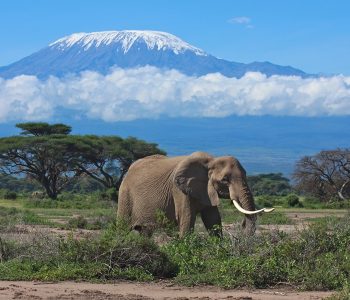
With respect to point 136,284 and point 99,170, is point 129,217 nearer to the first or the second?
point 136,284

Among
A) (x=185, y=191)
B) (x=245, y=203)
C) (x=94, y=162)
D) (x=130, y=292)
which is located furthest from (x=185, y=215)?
(x=94, y=162)

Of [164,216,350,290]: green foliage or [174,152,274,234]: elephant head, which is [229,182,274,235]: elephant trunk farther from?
[164,216,350,290]: green foliage

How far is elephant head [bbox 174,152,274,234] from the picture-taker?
1402cm

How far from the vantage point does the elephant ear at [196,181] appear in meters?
14.5

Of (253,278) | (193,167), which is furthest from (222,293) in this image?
(193,167)

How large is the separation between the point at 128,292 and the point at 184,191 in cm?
420

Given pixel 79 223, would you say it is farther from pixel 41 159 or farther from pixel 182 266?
pixel 41 159

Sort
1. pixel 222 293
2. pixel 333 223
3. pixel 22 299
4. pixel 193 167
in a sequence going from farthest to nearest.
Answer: pixel 193 167
pixel 333 223
pixel 222 293
pixel 22 299

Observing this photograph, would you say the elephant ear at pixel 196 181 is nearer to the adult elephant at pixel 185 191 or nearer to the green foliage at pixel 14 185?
the adult elephant at pixel 185 191

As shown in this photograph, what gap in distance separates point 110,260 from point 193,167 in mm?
3421

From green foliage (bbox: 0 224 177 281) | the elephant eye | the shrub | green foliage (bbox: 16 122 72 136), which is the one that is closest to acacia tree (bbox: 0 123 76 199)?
green foliage (bbox: 16 122 72 136)

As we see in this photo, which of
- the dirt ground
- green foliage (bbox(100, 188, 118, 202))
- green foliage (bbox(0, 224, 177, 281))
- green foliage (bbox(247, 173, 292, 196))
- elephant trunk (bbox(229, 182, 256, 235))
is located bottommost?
green foliage (bbox(247, 173, 292, 196))

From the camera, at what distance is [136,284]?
1148cm

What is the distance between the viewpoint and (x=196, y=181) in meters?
14.6
